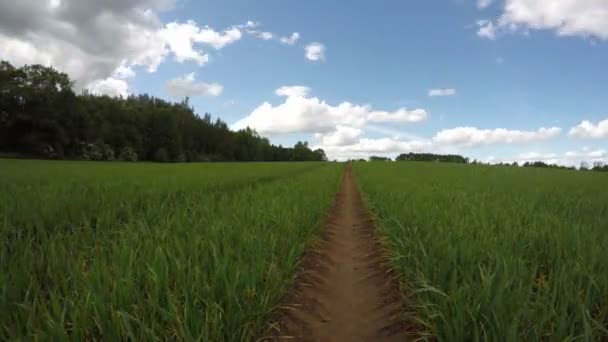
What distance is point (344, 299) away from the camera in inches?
150

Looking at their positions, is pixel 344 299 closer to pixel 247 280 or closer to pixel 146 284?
pixel 247 280

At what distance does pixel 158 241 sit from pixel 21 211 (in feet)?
11.2

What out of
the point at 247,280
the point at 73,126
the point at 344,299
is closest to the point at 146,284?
the point at 247,280

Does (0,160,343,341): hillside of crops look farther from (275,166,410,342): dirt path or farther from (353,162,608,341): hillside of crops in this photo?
(353,162,608,341): hillside of crops

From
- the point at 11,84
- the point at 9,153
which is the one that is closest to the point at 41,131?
the point at 9,153

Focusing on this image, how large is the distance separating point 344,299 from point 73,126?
64125mm

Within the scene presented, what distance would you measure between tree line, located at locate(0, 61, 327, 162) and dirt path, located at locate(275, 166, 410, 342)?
60072 millimetres

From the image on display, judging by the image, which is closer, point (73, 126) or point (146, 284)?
point (146, 284)

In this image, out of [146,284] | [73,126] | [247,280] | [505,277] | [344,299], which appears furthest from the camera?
[73,126]

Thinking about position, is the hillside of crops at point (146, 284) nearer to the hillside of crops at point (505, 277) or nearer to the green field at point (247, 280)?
the green field at point (247, 280)

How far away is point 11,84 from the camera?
50562 millimetres

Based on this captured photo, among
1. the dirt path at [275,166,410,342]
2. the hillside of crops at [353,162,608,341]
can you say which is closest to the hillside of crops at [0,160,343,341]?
the dirt path at [275,166,410,342]

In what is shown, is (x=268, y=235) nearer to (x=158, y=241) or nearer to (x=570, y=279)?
(x=158, y=241)

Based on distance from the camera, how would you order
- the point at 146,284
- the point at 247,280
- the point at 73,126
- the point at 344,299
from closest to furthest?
the point at 146,284 < the point at 247,280 < the point at 344,299 < the point at 73,126
